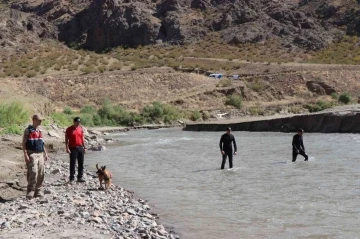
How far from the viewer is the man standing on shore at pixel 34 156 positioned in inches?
460

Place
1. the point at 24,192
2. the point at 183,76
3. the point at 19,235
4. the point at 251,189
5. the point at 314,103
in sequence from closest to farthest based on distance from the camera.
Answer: the point at 19,235, the point at 24,192, the point at 251,189, the point at 314,103, the point at 183,76

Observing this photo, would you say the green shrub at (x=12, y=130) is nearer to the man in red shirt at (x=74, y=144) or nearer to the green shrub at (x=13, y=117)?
the green shrub at (x=13, y=117)

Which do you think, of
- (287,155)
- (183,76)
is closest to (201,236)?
(287,155)

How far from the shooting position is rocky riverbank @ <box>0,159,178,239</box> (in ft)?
29.4

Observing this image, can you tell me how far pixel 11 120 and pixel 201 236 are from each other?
18986mm

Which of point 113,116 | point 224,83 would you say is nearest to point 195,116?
point 113,116

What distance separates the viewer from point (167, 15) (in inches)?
3836

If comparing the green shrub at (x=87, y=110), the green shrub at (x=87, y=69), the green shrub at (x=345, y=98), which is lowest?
the green shrub at (x=87, y=110)

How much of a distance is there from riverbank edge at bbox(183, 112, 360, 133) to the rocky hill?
4883 centimetres

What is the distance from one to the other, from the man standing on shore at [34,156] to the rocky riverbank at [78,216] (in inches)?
12.2

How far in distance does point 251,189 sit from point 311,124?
22718 mm

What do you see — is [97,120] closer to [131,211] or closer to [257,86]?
[257,86]

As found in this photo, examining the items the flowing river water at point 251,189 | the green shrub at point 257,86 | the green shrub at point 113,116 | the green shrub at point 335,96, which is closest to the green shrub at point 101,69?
the green shrub at point 113,116

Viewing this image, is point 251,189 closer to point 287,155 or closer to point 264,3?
point 287,155
